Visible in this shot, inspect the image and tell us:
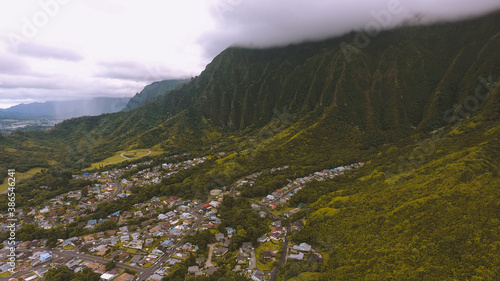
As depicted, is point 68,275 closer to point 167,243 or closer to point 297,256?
point 167,243

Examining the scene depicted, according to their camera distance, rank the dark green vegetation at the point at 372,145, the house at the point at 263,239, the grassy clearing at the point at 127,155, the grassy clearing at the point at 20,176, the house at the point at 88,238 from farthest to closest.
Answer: the grassy clearing at the point at 127,155, the grassy clearing at the point at 20,176, the house at the point at 88,238, the house at the point at 263,239, the dark green vegetation at the point at 372,145

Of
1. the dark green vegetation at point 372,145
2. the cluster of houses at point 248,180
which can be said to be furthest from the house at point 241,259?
the cluster of houses at point 248,180

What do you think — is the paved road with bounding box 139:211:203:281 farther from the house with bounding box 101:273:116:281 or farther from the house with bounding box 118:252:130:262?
the house with bounding box 118:252:130:262

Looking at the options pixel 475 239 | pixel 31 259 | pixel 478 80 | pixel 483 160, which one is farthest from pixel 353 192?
pixel 478 80

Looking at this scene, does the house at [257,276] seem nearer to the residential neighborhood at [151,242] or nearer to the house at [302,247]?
the residential neighborhood at [151,242]

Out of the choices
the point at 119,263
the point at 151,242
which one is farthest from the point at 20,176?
the point at 119,263
